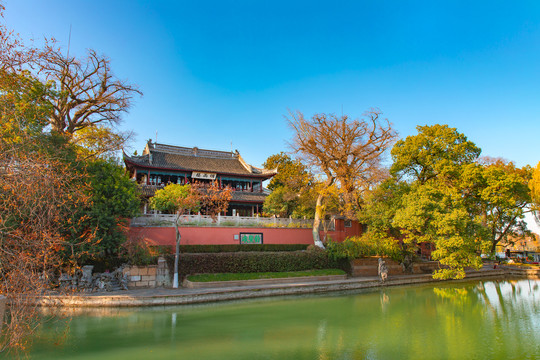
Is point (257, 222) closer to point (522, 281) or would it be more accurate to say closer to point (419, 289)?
point (419, 289)

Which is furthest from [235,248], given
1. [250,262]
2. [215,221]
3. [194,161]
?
[194,161]

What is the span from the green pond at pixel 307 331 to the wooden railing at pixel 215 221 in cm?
609

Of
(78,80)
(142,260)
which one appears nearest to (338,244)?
(142,260)

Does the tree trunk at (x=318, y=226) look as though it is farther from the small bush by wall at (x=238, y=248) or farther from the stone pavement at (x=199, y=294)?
the stone pavement at (x=199, y=294)

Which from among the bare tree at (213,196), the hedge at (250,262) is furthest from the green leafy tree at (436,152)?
the bare tree at (213,196)

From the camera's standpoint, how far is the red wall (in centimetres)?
1667

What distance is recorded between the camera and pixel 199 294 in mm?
12562

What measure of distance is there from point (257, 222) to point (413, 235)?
8.14 m

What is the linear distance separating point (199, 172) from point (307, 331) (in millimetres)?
16986

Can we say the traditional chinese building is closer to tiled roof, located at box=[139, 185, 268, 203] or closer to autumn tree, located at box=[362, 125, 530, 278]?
tiled roof, located at box=[139, 185, 268, 203]

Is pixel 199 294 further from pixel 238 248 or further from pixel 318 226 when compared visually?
pixel 318 226

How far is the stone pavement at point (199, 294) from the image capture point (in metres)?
11.6

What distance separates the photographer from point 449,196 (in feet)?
59.4

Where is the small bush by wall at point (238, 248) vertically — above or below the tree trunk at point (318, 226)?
below
